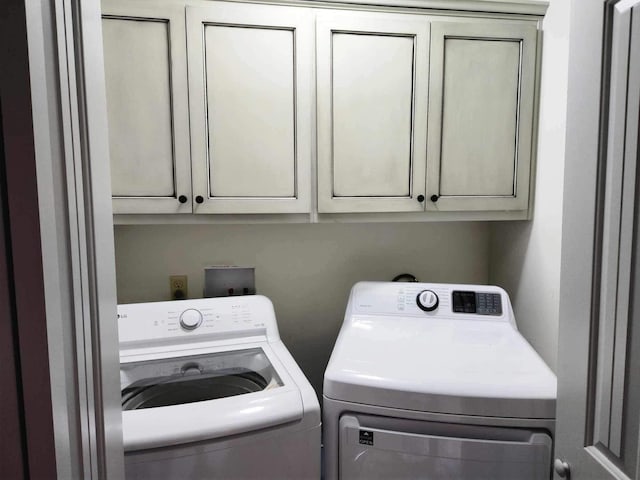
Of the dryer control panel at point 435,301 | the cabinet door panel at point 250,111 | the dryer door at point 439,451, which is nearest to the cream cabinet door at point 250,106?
the cabinet door panel at point 250,111

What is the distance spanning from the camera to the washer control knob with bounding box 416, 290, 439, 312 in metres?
1.54

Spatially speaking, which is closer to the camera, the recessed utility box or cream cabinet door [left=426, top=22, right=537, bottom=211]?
cream cabinet door [left=426, top=22, right=537, bottom=211]

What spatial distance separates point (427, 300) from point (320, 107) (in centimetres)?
85

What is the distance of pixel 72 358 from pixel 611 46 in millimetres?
905

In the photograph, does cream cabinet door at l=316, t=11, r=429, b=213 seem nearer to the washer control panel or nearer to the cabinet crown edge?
the cabinet crown edge

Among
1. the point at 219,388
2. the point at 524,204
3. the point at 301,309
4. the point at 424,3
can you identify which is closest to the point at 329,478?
the point at 219,388

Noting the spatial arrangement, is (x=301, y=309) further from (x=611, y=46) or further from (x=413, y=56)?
(x=611, y=46)

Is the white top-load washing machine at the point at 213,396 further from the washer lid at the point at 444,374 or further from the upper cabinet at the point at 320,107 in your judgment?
the upper cabinet at the point at 320,107

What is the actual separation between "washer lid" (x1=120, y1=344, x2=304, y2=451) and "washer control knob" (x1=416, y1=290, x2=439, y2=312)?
2.02 ft

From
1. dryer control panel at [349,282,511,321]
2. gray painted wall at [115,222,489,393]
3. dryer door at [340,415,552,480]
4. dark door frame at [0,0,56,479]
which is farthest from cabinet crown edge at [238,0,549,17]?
dryer door at [340,415,552,480]

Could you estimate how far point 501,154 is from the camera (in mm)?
1520

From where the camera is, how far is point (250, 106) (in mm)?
1390

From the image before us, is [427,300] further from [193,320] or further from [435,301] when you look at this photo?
[193,320]

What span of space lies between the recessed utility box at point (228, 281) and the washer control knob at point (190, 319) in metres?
0.34
